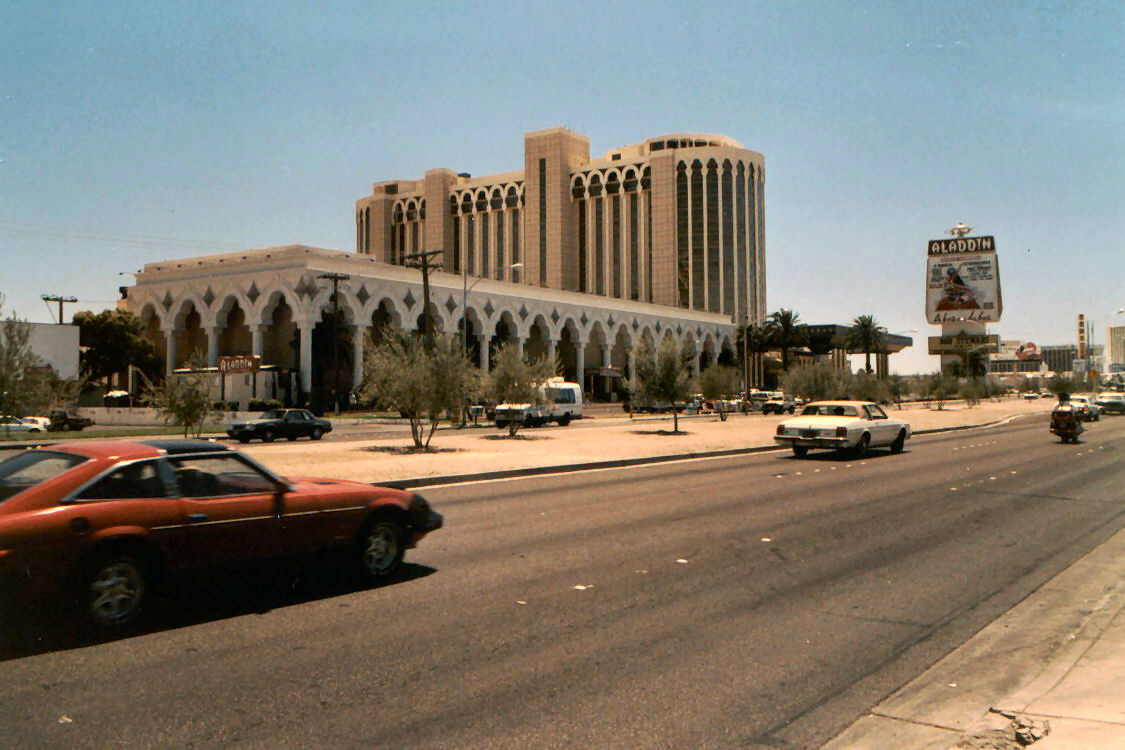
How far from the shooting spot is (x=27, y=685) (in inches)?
203

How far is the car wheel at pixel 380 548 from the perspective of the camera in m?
7.78

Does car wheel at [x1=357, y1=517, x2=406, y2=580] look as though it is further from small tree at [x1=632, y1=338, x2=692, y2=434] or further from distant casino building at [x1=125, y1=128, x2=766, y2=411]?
distant casino building at [x1=125, y1=128, x2=766, y2=411]

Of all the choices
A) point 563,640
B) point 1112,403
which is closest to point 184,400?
point 563,640

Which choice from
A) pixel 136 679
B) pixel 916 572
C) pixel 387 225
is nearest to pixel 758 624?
pixel 916 572

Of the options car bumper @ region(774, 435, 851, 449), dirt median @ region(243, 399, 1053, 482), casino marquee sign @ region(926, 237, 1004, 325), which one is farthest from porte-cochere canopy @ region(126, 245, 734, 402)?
car bumper @ region(774, 435, 851, 449)

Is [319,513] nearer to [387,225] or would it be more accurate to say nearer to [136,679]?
[136,679]

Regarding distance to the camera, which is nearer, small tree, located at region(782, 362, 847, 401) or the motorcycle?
the motorcycle

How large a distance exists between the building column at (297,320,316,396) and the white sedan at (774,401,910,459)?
48.1 meters

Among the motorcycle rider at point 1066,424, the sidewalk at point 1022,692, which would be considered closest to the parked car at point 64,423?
the motorcycle rider at point 1066,424

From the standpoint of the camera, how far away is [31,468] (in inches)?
252

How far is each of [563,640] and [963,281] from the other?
1939 inches

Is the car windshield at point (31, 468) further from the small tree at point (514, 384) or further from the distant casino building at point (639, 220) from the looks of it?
the distant casino building at point (639, 220)

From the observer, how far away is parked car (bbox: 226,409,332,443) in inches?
1336

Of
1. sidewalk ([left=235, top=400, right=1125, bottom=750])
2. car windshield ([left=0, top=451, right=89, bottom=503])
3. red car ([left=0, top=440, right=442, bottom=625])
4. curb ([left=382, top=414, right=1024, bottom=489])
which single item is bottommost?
sidewalk ([left=235, top=400, right=1125, bottom=750])
